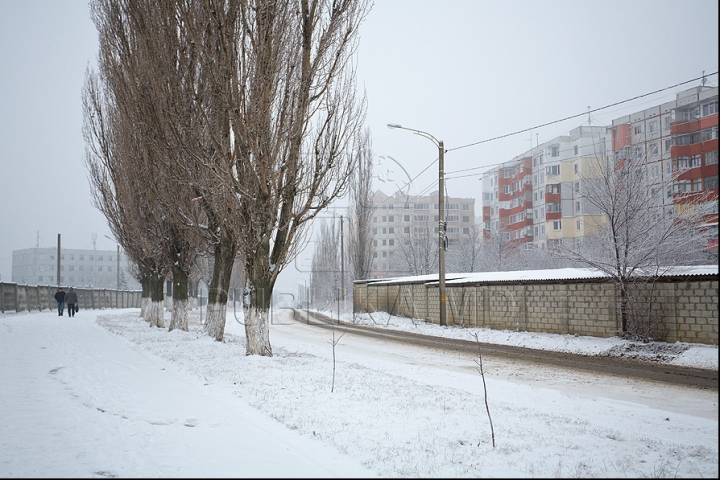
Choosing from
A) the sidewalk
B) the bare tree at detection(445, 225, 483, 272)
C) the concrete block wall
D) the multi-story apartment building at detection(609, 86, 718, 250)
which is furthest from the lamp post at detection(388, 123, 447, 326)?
the bare tree at detection(445, 225, 483, 272)

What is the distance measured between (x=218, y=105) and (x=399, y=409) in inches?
384

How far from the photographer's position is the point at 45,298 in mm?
47219

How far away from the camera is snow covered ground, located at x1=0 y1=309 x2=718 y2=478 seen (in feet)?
17.1

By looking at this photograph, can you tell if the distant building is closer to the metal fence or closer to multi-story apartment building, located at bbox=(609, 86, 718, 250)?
the metal fence

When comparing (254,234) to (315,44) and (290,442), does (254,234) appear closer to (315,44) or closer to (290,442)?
(315,44)

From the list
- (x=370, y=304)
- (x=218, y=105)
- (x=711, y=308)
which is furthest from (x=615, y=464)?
(x=370, y=304)

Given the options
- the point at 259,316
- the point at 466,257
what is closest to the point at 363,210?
the point at 466,257

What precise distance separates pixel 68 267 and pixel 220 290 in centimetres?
14800

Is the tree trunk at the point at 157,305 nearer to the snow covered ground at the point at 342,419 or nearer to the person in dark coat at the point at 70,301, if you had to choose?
the person in dark coat at the point at 70,301

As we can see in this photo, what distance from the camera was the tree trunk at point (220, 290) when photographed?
797 inches

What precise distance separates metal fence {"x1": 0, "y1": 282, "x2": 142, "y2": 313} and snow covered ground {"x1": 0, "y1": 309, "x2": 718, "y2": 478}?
92.2ft

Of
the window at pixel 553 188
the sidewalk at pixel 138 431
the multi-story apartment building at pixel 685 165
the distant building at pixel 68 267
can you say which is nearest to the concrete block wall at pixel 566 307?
the multi-story apartment building at pixel 685 165

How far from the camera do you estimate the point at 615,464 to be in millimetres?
5094

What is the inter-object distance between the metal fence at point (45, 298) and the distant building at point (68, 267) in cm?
7816
